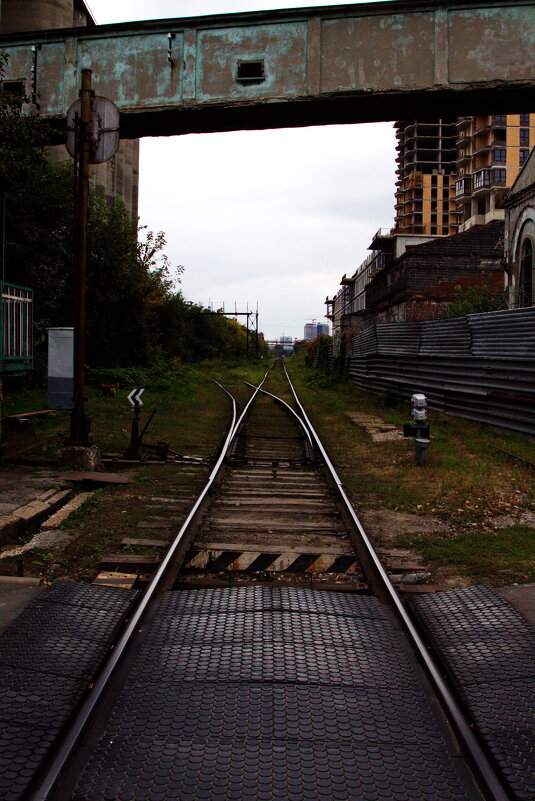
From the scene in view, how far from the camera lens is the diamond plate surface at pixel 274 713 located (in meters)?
2.57

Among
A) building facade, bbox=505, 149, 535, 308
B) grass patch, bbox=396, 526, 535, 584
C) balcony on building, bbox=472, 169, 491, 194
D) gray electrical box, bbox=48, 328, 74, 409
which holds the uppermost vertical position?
balcony on building, bbox=472, 169, 491, 194

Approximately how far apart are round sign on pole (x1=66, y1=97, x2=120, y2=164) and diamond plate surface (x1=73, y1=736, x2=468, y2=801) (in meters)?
8.85

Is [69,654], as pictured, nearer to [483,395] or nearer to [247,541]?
[247,541]

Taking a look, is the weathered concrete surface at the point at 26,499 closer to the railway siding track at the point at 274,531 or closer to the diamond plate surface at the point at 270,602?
the railway siding track at the point at 274,531

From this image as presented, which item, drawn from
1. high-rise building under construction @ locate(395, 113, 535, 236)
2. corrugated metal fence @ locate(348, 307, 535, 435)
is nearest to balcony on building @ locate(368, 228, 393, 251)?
high-rise building under construction @ locate(395, 113, 535, 236)

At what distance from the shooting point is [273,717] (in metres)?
2.68

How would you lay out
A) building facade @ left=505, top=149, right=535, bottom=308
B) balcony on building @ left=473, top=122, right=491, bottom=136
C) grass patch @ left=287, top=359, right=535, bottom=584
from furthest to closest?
balcony on building @ left=473, top=122, right=491, bottom=136
building facade @ left=505, top=149, right=535, bottom=308
grass patch @ left=287, top=359, right=535, bottom=584

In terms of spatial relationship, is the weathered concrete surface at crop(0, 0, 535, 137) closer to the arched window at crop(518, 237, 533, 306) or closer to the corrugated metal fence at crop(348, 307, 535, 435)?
the corrugated metal fence at crop(348, 307, 535, 435)

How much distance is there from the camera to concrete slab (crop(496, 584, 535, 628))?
156 inches

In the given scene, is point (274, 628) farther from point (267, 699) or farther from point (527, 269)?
point (527, 269)

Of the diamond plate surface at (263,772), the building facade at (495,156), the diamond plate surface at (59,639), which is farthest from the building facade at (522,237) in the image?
the building facade at (495,156)

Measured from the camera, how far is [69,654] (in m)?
3.29

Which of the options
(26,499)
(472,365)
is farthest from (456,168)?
(26,499)

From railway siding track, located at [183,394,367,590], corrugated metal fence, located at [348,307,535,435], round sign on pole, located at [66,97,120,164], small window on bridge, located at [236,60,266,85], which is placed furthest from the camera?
small window on bridge, located at [236,60,266,85]
